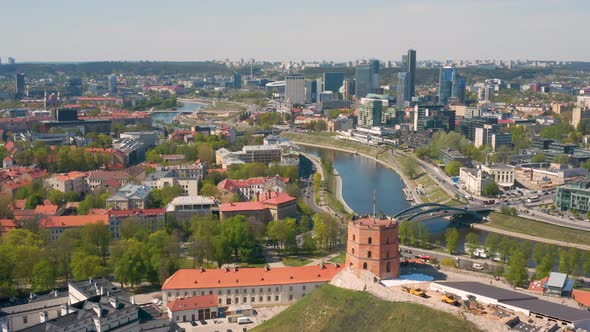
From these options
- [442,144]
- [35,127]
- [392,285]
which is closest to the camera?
[392,285]

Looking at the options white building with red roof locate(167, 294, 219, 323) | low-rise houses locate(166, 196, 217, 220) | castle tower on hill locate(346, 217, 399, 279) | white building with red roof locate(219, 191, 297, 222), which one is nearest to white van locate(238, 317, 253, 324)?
white building with red roof locate(167, 294, 219, 323)

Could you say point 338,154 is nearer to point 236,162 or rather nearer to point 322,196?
point 236,162

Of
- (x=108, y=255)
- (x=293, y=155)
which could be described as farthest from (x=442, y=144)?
(x=108, y=255)

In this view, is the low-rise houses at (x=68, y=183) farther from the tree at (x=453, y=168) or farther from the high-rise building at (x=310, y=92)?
the high-rise building at (x=310, y=92)

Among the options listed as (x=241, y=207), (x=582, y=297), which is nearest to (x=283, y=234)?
(x=241, y=207)

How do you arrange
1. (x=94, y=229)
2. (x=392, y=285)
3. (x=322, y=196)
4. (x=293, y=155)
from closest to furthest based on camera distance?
1. (x=392, y=285)
2. (x=94, y=229)
3. (x=322, y=196)
4. (x=293, y=155)

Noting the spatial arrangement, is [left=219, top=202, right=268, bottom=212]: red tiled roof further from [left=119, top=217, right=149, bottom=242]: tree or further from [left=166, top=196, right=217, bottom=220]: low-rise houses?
[left=119, top=217, right=149, bottom=242]: tree

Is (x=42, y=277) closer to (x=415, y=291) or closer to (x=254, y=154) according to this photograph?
(x=415, y=291)
